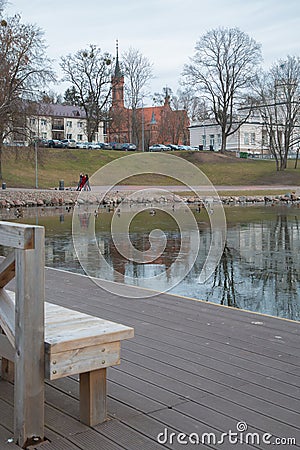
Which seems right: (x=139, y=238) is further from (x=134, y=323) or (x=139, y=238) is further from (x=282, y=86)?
(x=282, y=86)

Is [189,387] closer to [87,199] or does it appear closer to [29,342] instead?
[29,342]

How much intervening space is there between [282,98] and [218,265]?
50.3 m

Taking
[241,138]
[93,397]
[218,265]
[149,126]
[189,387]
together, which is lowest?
[218,265]

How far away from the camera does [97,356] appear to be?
3.61 metres

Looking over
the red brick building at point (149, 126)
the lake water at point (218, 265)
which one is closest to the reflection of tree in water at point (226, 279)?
the lake water at point (218, 265)

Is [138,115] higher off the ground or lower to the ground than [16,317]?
higher

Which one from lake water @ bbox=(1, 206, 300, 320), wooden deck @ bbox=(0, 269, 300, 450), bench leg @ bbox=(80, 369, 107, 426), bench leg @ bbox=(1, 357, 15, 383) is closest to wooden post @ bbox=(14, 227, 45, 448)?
wooden deck @ bbox=(0, 269, 300, 450)

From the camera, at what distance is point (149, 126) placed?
3819 inches

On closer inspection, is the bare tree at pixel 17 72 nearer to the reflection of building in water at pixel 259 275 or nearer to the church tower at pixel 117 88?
the reflection of building in water at pixel 259 275

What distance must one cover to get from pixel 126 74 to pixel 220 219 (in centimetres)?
5603

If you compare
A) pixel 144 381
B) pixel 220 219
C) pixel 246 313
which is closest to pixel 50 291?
pixel 246 313

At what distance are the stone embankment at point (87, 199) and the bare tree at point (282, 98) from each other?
21.1 m

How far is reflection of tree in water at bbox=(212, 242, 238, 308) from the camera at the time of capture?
28.5 feet

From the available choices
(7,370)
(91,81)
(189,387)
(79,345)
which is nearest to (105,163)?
(91,81)
